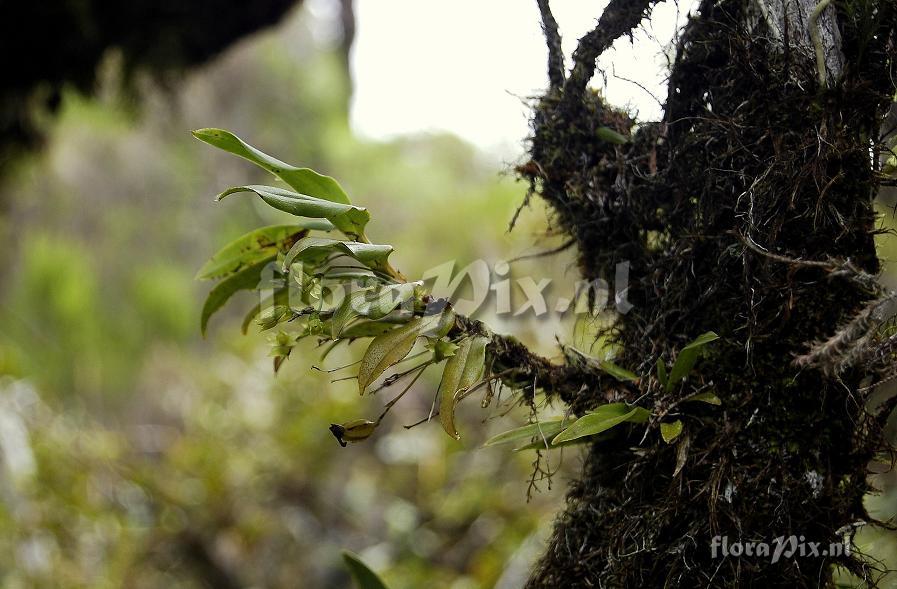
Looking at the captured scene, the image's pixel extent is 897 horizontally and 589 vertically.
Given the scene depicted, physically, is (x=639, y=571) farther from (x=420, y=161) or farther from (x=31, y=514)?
(x=420, y=161)

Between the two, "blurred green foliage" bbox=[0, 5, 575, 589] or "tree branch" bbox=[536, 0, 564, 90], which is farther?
"blurred green foliage" bbox=[0, 5, 575, 589]

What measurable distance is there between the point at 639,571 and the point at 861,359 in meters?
0.18

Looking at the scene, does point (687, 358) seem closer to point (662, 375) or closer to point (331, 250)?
point (662, 375)

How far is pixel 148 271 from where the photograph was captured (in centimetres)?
379

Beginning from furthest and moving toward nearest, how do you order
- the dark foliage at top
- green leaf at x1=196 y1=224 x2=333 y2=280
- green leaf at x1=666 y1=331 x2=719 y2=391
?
1. the dark foliage at top
2. green leaf at x1=196 y1=224 x2=333 y2=280
3. green leaf at x1=666 y1=331 x2=719 y2=391

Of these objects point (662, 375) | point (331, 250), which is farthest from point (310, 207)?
point (662, 375)

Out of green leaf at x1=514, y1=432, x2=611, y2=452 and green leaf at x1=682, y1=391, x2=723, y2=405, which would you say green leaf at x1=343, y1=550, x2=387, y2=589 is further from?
green leaf at x1=682, y1=391, x2=723, y2=405

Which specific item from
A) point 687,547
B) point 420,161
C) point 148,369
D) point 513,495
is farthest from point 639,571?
point 420,161

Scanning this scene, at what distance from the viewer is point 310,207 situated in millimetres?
386

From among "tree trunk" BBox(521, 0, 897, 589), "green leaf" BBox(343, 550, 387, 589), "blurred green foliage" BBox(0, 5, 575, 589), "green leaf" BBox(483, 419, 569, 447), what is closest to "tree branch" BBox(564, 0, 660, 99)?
"tree trunk" BBox(521, 0, 897, 589)

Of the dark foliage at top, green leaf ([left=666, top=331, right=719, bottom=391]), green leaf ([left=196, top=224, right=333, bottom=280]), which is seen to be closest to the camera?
green leaf ([left=666, top=331, right=719, bottom=391])

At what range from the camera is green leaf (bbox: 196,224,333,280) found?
18.4 inches

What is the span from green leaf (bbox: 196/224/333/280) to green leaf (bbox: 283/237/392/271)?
8cm

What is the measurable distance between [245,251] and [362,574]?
0.28m
